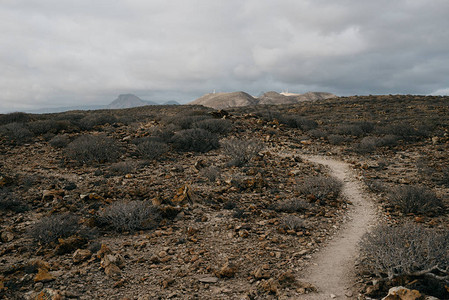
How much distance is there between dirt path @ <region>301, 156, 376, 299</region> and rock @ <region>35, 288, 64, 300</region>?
4397 millimetres

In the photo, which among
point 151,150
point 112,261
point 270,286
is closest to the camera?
point 270,286

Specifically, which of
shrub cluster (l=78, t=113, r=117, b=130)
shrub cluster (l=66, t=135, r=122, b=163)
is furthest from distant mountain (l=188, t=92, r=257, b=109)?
shrub cluster (l=66, t=135, r=122, b=163)

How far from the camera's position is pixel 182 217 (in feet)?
25.2

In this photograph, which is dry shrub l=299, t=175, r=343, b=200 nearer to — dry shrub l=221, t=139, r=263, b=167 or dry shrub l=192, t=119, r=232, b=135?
dry shrub l=221, t=139, r=263, b=167

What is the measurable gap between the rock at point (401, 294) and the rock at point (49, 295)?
555cm

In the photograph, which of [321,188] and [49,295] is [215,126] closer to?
[321,188]

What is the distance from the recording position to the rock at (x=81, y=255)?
5.54 meters

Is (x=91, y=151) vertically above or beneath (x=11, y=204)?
above

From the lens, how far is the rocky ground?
494 centimetres

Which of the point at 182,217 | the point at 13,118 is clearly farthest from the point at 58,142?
the point at 13,118

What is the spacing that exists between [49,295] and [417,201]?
10.3 meters

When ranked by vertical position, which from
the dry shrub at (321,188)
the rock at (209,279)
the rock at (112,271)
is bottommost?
the rock at (209,279)

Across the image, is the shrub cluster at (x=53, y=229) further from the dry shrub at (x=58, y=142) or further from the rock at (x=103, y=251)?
the dry shrub at (x=58, y=142)

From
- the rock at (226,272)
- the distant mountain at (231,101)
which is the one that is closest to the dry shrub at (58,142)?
the rock at (226,272)
